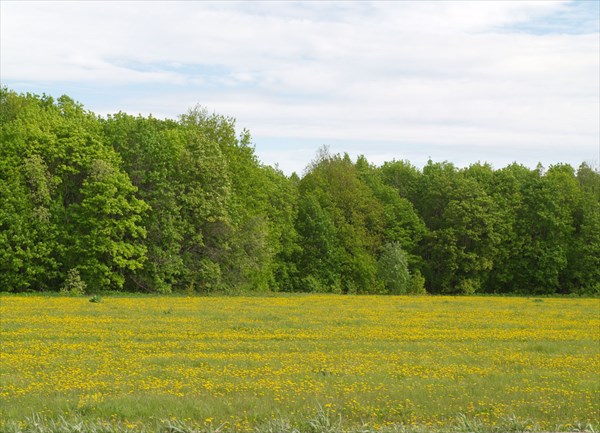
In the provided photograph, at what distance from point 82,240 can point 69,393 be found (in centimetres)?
4353

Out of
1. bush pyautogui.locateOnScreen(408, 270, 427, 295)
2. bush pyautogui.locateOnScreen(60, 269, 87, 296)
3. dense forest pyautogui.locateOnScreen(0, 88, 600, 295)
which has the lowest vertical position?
bush pyautogui.locateOnScreen(60, 269, 87, 296)

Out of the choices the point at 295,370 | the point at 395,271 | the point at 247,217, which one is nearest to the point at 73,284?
the point at 247,217

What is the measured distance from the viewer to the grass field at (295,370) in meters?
14.2

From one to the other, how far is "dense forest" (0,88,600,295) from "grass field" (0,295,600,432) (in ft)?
73.1

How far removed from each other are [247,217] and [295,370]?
5059 cm

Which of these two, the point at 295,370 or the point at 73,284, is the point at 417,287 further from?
the point at 295,370

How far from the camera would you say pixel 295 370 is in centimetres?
1969

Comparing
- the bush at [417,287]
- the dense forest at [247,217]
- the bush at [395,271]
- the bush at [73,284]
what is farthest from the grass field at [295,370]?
the bush at [417,287]

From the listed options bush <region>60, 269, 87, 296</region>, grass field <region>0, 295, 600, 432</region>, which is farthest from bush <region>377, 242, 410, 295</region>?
grass field <region>0, 295, 600, 432</region>

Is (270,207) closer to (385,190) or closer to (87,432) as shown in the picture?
(385,190)

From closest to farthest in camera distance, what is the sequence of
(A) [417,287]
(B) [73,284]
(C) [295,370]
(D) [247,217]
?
(C) [295,370]
(B) [73,284]
(D) [247,217]
(A) [417,287]

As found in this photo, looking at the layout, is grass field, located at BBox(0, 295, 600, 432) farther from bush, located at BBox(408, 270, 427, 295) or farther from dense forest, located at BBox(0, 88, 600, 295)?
bush, located at BBox(408, 270, 427, 295)

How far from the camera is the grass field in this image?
46.8ft

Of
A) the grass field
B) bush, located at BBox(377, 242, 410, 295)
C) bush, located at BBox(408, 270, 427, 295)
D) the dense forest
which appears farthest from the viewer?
bush, located at BBox(408, 270, 427, 295)
